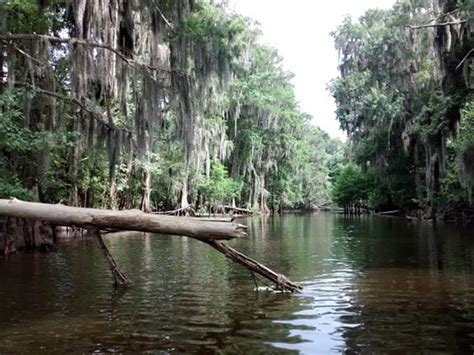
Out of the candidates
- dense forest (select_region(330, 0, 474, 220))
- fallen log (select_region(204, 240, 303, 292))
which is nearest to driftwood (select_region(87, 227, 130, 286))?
fallen log (select_region(204, 240, 303, 292))

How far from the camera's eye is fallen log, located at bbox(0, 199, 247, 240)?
7102mm

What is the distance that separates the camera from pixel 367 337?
583cm

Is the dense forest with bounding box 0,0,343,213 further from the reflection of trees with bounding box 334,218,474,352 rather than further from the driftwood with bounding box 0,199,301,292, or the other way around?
the reflection of trees with bounding box 334,218,474,352

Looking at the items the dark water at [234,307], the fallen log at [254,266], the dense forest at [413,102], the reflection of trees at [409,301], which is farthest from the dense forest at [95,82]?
the dense forest at [413,102]

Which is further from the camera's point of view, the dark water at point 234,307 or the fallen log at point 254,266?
the fallen log at point 254,266

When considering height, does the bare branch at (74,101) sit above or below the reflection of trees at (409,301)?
above

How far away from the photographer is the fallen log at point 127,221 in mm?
7102

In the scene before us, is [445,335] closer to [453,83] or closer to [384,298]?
[384,298]

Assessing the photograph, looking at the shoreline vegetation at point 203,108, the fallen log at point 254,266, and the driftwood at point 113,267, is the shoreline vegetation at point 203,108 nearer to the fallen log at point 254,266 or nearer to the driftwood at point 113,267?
the driftwood at point 113,267

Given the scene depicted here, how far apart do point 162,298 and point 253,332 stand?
234 centimetres

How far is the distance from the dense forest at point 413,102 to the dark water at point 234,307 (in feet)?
31.0

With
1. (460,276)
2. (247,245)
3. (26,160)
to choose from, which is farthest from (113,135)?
(460,276)

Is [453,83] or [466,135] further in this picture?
[453,83]

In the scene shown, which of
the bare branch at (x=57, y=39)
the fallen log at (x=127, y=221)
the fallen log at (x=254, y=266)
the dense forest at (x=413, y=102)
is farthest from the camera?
the dense forest at (x=413, y=102)
